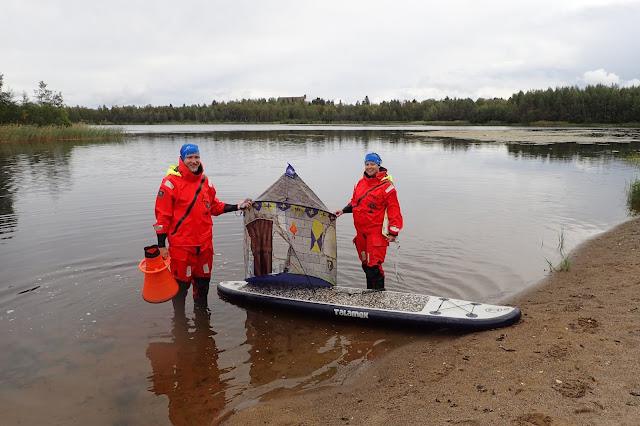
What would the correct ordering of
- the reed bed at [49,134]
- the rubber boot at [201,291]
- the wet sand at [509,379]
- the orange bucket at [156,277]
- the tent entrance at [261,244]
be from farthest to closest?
the reed bed at [49,134] → the tent entrance at [261,244] → the rubber boot at [201,291] → the orange bucket at [156,277] → the wet sand at [509,379]

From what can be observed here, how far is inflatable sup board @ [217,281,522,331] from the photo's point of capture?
18.9ft

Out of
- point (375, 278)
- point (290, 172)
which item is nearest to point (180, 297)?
point (290, 172)

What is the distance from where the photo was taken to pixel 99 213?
44.9ft

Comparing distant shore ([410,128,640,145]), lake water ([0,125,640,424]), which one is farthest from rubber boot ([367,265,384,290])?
distant shore ([410,128,640,145])

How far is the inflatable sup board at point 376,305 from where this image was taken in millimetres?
5750

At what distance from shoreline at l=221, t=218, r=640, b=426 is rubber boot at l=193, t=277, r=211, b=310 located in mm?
2366

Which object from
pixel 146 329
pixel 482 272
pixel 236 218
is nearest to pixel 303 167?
pixel 236 218

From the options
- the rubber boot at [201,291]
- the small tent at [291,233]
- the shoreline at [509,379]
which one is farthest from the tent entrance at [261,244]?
the shoreline at [509,379]

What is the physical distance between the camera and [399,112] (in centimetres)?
12738

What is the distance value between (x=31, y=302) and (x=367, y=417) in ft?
19.4

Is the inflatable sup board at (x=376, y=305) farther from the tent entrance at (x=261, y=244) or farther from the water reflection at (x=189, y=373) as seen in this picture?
the water reflection at (x=189, y=373)

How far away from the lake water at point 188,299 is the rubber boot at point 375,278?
0.83m

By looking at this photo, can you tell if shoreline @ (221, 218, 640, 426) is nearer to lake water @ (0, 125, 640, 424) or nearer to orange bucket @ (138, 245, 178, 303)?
lake water @ (0, 125, 640, 424)

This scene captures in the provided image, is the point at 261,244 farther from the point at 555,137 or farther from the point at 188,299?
the point at 555,137
